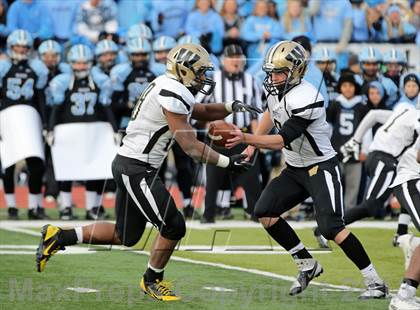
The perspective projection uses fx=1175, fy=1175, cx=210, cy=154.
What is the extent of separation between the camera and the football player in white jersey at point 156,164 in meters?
6.86

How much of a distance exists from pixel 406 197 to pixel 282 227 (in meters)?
0.84

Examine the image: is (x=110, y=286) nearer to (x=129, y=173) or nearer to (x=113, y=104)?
(x=129, y=173)

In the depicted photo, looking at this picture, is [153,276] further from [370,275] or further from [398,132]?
[398,132]

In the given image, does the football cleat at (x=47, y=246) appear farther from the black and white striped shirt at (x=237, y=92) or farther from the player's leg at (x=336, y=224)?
the black and white striped shirt at (x=237, y=92)

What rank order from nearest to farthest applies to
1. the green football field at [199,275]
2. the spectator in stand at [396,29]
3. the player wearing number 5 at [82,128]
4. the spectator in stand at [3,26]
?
the green football field at [199,275] < the player wearing number 5 at [82,128] < the spectator in stand at [3,26] < the spectator in stand at [396,29]

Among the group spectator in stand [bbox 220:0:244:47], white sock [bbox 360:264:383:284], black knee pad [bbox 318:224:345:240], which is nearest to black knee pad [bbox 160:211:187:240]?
black knee pad [bbox 318:224:345:240]

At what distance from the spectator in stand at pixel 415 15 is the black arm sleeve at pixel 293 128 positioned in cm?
805

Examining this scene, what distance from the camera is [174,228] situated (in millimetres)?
6906

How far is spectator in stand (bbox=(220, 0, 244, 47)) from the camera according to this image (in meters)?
14.3

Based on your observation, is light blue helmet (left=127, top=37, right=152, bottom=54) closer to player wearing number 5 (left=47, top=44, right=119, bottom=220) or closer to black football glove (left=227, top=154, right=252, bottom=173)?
player wearing number 5 (left=47, top=44, right=119, bottom=220)

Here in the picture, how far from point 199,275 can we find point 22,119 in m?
4.28

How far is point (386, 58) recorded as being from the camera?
1216cm

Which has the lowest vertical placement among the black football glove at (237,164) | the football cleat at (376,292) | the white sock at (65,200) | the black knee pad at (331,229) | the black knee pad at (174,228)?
the white sock at (65,200)

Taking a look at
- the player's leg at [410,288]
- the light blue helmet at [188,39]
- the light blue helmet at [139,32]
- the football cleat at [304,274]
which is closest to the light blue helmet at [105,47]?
the light blue helmet at [139,32]
